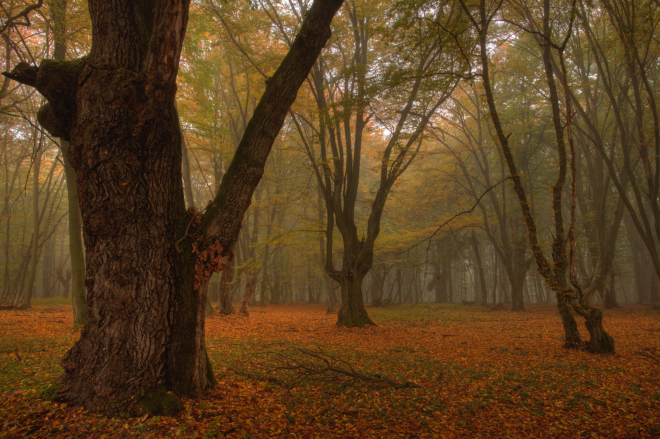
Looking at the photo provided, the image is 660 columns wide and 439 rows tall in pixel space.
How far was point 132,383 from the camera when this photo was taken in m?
2.53

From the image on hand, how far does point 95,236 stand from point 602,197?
47.3 ft

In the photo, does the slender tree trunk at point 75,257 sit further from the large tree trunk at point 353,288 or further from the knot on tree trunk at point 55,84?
the large tree trunk at point 353,288

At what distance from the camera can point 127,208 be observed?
256cm

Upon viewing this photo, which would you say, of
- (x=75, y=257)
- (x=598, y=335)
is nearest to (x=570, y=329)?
(x=598, y=335)

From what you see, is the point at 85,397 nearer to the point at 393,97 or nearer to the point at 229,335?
the point at 229,335

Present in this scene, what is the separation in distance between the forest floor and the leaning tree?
0.91 ft

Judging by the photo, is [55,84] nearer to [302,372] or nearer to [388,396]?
[302,372]

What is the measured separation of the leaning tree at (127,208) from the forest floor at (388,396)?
0.28 meters

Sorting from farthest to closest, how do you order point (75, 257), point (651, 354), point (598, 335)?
point (75, 257), point (598, 335), point (651, 354)

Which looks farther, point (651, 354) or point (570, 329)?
point (570, 329)

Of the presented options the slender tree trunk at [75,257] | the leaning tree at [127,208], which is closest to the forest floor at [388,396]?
the leaning tree at [127,208]

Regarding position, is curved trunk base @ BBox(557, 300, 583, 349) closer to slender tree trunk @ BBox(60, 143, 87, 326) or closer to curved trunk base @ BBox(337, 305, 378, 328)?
curved trunk base @ BBox(337, 305, 378, 328)

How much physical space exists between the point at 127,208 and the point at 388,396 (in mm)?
3116

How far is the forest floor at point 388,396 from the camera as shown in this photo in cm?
246
